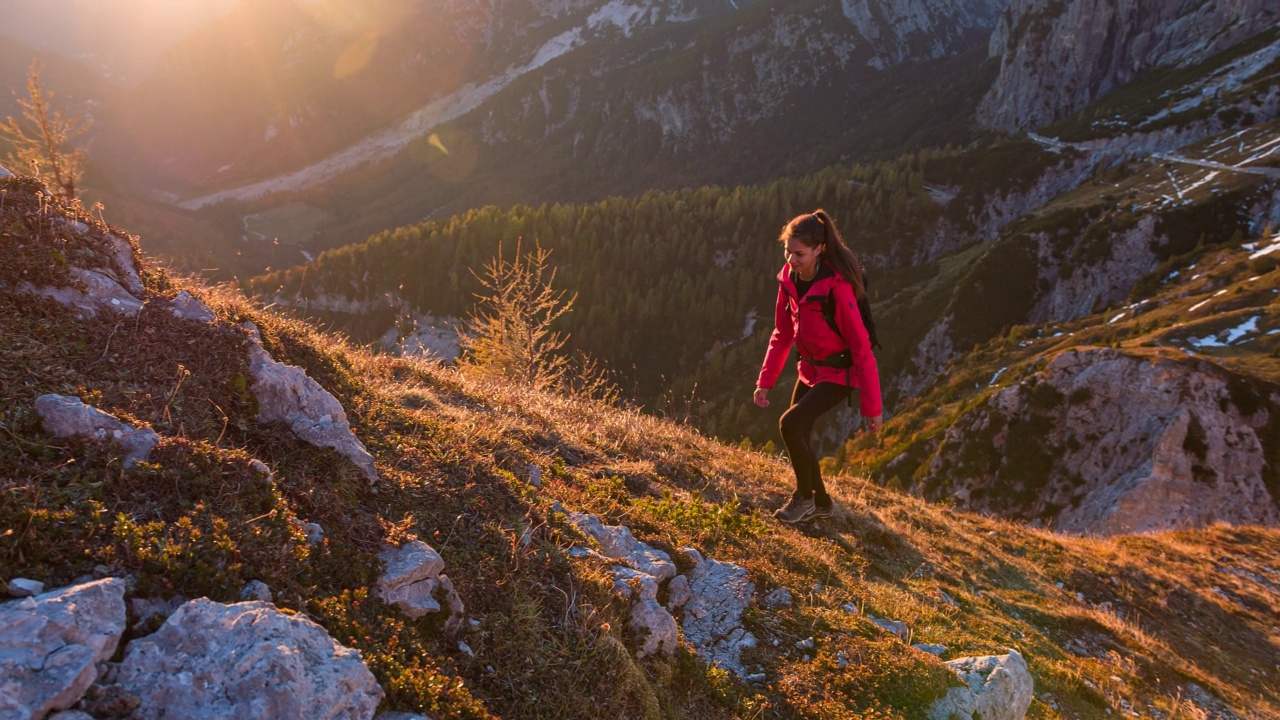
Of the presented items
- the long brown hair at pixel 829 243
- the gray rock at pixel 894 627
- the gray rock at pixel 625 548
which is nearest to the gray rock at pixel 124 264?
the gray rock at pixel 625 548

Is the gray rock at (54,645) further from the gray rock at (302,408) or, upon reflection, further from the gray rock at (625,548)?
the gray rock at (625,548)

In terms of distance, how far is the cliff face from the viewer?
111 metres

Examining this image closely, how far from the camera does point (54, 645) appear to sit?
2.15m

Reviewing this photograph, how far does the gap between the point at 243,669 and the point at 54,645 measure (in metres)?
0.59

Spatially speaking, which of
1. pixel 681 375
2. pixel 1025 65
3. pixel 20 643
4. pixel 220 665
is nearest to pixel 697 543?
pixel 220 665

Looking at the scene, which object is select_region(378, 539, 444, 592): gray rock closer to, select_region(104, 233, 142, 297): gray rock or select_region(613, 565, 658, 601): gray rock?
select_region(613, 565, 658, 601): gray rock

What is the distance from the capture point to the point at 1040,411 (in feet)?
117

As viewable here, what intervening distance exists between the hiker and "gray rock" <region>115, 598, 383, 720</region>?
4597 mm

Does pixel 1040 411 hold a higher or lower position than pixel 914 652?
lower

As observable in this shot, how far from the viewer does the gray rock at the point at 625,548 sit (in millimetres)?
4812

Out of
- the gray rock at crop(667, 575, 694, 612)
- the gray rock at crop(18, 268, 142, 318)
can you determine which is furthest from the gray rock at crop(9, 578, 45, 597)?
the gray rock at crop(667, 575, 694, 612)

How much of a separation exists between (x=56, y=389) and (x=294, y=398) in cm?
Result: 129

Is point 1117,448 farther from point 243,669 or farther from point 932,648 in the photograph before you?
point 243,669

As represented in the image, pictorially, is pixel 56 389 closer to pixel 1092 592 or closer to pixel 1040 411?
pixel 1092 592
